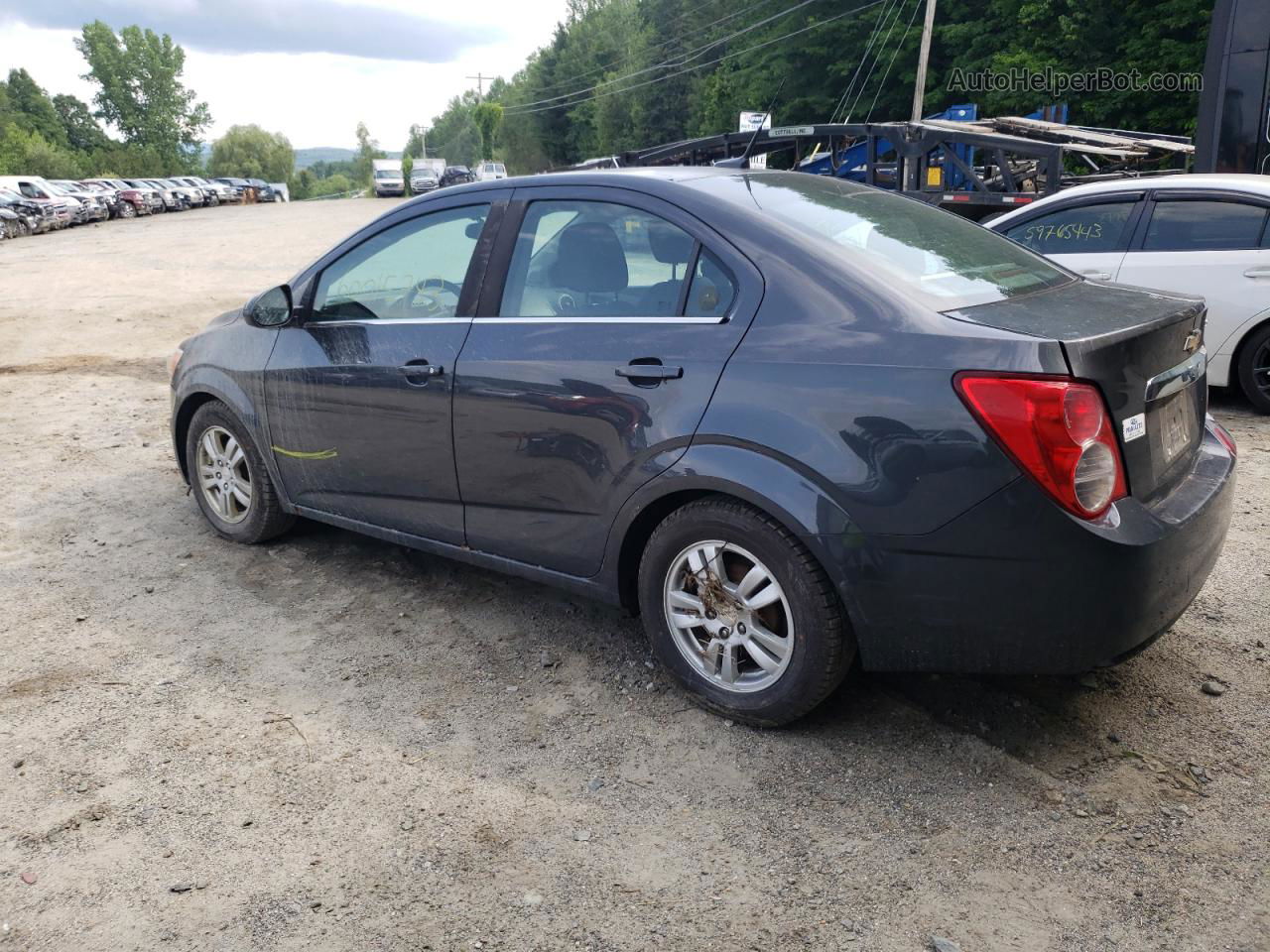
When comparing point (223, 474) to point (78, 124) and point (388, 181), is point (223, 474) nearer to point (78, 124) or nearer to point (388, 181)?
point (388, 181)

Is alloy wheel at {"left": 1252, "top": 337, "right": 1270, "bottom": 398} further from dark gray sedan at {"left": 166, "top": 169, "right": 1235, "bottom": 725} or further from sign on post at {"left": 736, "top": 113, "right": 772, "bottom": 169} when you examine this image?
dark gray sedan at {"left": 166, "top": 169, "right": 1235, "bottom": 725}

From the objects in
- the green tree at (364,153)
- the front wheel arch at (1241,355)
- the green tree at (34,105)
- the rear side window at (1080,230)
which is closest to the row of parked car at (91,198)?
the rear side window at (1080,230)

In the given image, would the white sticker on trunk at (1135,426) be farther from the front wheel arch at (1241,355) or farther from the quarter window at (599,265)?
the front wheel arch at (1241,355)

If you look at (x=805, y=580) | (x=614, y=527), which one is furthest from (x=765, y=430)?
(x=614, y=527)

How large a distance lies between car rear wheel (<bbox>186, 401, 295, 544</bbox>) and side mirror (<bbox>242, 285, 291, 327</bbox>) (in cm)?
51

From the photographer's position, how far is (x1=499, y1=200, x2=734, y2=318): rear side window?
3.37 m

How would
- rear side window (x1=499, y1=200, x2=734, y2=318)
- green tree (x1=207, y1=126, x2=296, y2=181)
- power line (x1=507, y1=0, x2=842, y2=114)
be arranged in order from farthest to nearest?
green tree (x1=207, y1=126, x2=296, y2=181) → power line (x1=507, y1=0, x2=842, y2=114) → rear side window (x1=499, y1=200, x2=734, y2=318)

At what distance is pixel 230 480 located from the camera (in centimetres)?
511

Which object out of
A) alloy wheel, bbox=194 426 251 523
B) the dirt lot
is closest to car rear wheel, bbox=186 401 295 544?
alloy wheel, bbox=194 426 251 523

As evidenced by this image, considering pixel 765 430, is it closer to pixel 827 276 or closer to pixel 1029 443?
pixel 827 276

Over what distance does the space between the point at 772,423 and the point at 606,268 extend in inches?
38.2

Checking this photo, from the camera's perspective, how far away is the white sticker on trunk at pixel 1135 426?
112 inches

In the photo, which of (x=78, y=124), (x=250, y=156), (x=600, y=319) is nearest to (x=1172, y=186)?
(x=600, y=319)

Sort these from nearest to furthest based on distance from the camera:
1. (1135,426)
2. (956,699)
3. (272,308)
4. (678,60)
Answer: (1135,426) < (956,699) < (272,308) < (678,60)
